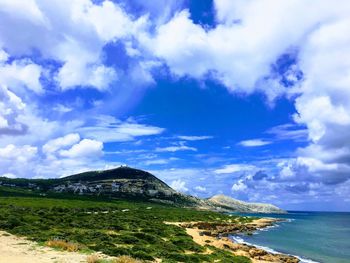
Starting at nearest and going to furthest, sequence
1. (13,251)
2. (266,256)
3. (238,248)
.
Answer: (13,251) < (266,256) < (238,248)

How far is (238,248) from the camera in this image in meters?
59.7

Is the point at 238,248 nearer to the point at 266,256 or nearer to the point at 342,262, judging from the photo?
the point at 266,256

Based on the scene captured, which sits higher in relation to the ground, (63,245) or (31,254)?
(63,245)

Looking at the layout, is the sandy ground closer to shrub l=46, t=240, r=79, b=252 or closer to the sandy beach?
the sandy beach

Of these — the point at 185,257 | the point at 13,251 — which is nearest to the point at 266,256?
the point at 185,257

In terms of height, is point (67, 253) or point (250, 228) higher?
point (250, 228)

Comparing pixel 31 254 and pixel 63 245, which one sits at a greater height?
pixel 63 245

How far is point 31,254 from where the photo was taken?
31047 millimetres

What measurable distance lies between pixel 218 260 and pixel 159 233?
18.0m

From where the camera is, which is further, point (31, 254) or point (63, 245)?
point (63, 245)

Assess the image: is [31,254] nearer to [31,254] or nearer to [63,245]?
[31,254]

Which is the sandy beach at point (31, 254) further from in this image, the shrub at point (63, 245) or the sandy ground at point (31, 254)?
the shrub at point (63, 245)

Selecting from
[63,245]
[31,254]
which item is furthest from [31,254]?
[63,245]

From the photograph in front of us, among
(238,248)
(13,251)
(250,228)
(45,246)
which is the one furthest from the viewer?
(250,228)
